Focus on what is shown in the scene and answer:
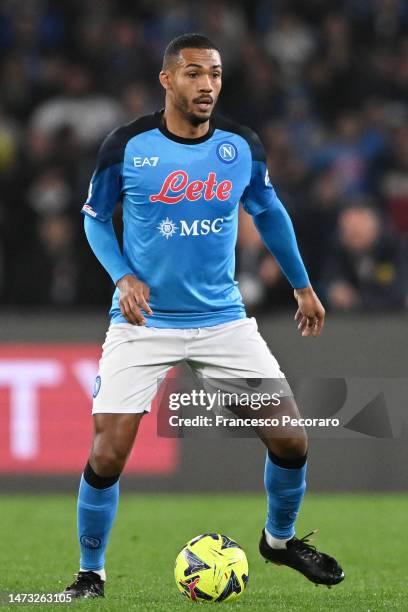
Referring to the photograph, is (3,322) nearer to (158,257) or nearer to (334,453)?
(334,453)

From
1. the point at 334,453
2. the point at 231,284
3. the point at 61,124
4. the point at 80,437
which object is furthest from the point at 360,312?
the point at 231,284

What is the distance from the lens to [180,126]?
6094 mm

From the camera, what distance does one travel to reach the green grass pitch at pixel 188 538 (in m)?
6.05

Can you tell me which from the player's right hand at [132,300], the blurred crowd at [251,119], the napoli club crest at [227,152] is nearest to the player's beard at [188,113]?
the napoli club crest at [227,152]

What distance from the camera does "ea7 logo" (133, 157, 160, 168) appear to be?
600 centimetres

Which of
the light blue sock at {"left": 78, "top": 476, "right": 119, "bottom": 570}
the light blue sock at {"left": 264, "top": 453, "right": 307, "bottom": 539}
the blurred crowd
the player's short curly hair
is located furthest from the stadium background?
the player's short curly hair

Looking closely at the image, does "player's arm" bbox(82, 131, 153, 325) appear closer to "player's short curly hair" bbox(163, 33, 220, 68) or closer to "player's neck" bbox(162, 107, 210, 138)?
"player's neck" bbox(162, 107, 210, 138)

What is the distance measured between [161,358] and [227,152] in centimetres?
97

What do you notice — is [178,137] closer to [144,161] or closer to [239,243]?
[144,161]

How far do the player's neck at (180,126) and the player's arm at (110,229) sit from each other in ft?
0.82

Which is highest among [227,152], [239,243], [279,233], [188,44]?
[188,44]

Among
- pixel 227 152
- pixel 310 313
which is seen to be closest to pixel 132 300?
pixel 227 152

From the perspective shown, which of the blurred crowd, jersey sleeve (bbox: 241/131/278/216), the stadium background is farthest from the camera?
the blurred crowd

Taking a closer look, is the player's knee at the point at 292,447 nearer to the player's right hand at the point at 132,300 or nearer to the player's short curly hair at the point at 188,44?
the player's right hand at the point at 132,300
